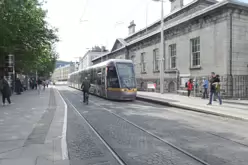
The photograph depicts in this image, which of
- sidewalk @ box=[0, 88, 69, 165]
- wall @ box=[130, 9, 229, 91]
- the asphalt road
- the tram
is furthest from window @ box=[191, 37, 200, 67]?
sidewalk @ box=[0, 88, 69, 165]

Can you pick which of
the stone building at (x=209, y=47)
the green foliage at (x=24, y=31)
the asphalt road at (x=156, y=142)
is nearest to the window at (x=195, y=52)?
the stone building at (x=209, y=47)

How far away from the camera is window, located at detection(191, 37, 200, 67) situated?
22.5 m

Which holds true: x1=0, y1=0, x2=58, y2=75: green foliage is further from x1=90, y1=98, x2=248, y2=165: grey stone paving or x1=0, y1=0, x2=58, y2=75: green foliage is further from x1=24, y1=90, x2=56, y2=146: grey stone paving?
x1=90, y1=98, x2=248, y2=165: grey stone paving

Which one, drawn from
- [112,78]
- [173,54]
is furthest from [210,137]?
[173,54]

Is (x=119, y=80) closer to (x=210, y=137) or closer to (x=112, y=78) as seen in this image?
(x=112, y=78)

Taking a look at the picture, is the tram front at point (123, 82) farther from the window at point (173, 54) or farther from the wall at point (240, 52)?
the window at point (173, 54)

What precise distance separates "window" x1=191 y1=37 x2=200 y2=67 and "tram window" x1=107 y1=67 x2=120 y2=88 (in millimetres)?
8303

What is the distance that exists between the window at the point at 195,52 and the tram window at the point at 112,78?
830cm

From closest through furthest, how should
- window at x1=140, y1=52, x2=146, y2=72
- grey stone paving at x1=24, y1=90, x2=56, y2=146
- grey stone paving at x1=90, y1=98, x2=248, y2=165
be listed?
grey stone paving at x1=90, y1=98, x2=248, y2=165
grey stone paving at x1=24, y1=90, x2=56, y2=146
window at x1=140, y1=52, x2=146, y2=72

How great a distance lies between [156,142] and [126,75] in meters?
12.2

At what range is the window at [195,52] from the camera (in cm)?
2249

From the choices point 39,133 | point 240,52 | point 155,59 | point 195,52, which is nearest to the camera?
point 39,133

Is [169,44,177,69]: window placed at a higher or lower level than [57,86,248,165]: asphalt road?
higher

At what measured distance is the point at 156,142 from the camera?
6746 mm
